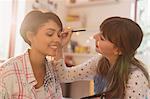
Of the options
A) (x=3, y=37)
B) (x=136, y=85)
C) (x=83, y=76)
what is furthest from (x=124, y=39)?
(x=3, y=37)

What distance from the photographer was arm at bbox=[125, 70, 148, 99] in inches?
47.3

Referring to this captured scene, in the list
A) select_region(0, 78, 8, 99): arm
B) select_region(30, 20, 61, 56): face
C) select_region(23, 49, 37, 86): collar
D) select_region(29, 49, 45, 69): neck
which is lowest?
select_region(0, 78, 8, 99): arm

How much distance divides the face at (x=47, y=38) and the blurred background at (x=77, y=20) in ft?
4.26

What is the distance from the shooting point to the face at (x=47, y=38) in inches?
48.3

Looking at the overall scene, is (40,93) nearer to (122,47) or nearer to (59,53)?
(59,53)

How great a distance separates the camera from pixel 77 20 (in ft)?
10.7

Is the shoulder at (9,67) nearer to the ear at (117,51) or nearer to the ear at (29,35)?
the ear at (29,35)

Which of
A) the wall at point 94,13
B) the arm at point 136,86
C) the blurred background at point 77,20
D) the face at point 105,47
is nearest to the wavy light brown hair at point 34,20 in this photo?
the face at point 105,47

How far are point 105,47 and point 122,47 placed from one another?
0.09 m

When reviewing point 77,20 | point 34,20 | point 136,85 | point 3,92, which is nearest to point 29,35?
point 34,20

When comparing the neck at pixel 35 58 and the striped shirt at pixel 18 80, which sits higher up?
the neck at pixel 35 58

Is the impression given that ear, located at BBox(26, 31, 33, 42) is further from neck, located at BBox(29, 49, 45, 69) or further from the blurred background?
the blurred background

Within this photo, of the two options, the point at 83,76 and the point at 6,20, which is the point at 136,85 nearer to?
the point at 83,76

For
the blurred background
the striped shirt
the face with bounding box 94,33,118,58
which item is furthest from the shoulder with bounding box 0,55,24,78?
the blurred background
